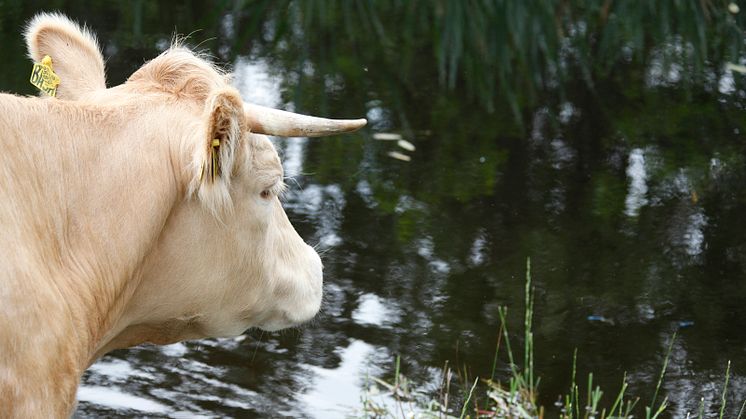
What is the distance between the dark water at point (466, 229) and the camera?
209 inches

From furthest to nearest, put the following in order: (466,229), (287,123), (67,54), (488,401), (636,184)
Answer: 1. (636,184)
2. (466,229)
3. (488,401)
4. (67,54)
5. (287,123)

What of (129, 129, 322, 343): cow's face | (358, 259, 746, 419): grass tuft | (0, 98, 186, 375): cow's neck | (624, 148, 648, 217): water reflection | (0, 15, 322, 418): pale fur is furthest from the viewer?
(624, 148, 648, 217): water reflection

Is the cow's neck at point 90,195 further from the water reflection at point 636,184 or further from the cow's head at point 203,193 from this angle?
the water reflection at point 636,184

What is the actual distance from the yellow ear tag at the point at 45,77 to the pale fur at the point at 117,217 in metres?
0.10

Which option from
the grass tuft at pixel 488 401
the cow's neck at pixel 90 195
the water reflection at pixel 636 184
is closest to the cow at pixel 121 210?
the cow's neck at pixel 90 195

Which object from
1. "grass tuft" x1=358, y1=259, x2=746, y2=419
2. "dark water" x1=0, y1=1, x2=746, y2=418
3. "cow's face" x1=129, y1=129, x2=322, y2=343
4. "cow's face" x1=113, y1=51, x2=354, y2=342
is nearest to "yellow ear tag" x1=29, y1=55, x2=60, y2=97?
"cow's face" x1=113, y1=51, x2=354, y2=342

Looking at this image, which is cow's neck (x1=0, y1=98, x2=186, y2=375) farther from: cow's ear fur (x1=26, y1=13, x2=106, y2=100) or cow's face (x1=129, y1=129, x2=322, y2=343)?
cow's ear fur (x1=26, y1=13, x2=106, y2=100)

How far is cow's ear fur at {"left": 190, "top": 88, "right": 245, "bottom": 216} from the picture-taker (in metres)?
3.00

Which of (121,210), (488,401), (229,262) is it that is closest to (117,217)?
(121,210)

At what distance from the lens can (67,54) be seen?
11.6 ft

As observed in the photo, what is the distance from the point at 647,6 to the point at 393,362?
239 inches

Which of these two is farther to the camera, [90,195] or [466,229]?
[466,229]

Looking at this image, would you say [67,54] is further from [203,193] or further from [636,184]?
[636,184]

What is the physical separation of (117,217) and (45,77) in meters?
0.53
